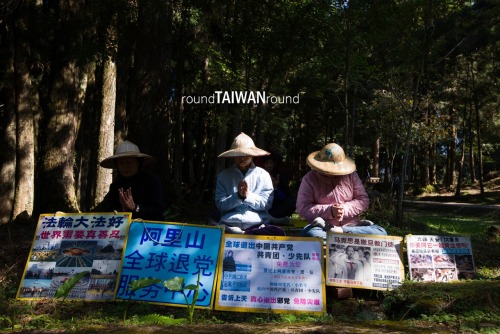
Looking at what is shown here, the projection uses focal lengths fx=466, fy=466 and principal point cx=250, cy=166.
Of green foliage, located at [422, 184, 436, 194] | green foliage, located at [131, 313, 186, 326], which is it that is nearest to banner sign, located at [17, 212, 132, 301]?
green foliage, located at [131, 313, 186, 326]

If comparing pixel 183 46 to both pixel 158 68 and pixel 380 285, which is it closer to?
pixel 158 68

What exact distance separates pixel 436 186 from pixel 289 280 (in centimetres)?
3450

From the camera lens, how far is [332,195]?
572 centimetres

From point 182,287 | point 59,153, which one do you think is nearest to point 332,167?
point 182,287

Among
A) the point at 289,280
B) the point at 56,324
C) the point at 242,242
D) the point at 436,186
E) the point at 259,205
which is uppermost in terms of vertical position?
the point at 436,186

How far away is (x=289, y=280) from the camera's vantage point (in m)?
4.52

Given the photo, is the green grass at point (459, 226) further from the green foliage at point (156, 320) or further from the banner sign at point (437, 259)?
the green foliage at point (156, 320)

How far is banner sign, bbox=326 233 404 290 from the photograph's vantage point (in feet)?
15.6

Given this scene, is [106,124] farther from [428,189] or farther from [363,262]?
[428,189]

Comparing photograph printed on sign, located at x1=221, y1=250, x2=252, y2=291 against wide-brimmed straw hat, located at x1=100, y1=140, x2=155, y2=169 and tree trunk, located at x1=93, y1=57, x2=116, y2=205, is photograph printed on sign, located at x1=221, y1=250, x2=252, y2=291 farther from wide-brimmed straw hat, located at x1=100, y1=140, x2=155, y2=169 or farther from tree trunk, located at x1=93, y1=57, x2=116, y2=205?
tree trunk, located at x1=93, y1=57, x2=116, y2=205

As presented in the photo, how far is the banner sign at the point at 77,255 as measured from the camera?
464 centimetres

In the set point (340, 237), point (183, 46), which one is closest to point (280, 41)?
point (183, 46)

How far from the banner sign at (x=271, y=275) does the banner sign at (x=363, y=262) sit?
20 centimetres

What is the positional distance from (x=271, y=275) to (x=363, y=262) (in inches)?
39.9
